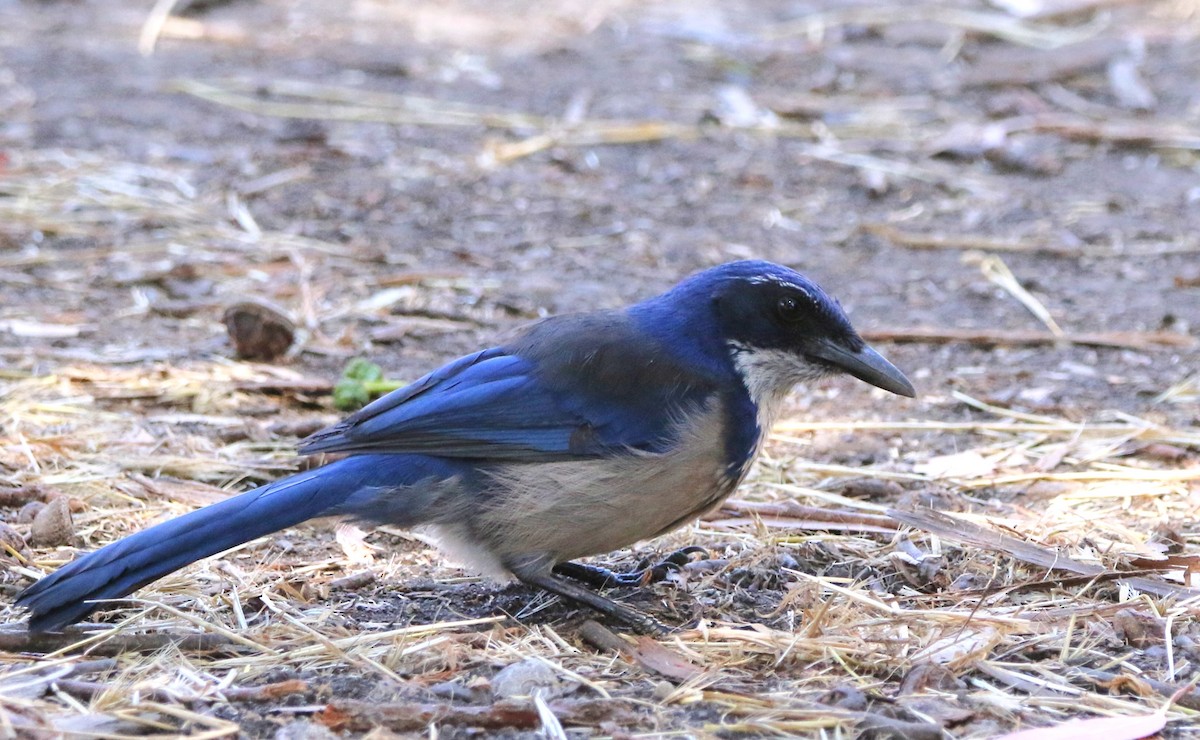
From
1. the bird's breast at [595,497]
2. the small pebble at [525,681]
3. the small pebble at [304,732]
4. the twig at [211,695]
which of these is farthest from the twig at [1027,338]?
the small pebble at [304,732]

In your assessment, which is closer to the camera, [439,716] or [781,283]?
[439,716]

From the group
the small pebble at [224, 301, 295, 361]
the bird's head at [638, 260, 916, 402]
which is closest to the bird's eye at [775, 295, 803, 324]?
the bird's head at [638, 260, 916, 402]

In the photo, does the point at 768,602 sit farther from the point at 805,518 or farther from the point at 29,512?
the point at 29,512

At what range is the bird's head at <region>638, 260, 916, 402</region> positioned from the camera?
4.61 m

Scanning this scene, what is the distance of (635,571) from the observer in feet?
15.7

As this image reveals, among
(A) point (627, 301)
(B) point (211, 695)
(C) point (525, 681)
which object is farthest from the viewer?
(A) point (627, 301)

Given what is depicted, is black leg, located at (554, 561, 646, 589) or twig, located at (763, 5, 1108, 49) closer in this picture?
black leg, located at (554, 561, 646, 589)

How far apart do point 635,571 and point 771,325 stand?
896 millimetres

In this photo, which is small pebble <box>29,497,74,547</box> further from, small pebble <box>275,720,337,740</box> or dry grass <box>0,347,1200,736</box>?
small pebble <box>275,720,337,740</box>

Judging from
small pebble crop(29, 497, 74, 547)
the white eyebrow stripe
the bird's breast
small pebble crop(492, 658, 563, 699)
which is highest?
the white eyebrow stripe

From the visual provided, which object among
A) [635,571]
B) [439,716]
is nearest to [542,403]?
[635,571]

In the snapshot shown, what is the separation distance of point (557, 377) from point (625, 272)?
3461 mm

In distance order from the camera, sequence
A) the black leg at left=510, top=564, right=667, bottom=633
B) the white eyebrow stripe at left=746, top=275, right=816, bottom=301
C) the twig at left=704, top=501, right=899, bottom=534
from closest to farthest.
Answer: the black leg at left=510, top=564, right=667, bottom=633
the white eyebrow stripe at left=746, top=275, right=816, bottom=301
the twig at left=704, top=501, right=899, bottom=534

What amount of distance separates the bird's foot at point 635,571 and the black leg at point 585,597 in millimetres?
204
